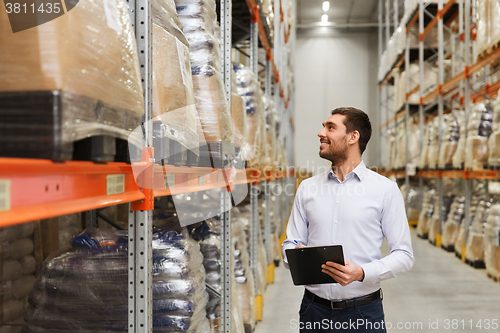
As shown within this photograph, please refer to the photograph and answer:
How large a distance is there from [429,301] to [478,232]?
2066 mm

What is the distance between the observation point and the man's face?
2461 mm

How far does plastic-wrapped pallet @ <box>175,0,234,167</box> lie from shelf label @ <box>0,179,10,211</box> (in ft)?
5.36

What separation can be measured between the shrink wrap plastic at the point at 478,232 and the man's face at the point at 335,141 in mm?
5285

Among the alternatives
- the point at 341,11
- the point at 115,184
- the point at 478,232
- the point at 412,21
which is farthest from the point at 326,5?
the point at 115,184

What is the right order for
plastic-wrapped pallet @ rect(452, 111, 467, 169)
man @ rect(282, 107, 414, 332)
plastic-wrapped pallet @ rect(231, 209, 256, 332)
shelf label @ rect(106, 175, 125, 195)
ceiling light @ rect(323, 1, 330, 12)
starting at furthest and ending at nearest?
ceiling light @ rect(323, 1, 330, 12)
plastic-wrapped pallet @ rect(452, 111, 467, 169)
plastic-wrapped pallet @ rect(231, 209, 256, 332)
man @ rect(282, 107, 414, 332)
shelf label @ rect(106, 175, 125, 195)

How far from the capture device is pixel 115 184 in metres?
1.19

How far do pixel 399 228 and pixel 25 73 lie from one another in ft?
6.37

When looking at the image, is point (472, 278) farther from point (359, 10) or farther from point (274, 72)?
point (359, 10)

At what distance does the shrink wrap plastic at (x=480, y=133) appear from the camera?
6.70 meters

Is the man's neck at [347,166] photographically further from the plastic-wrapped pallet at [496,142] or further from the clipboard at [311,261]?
the plastic-wrapped pallet at [496,142]

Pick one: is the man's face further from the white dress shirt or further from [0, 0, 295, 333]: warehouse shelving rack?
[0, 0, 295, 333]: warehouse shelving rack

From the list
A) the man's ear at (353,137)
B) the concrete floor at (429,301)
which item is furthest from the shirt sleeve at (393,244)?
the concrete floor at (429,301)

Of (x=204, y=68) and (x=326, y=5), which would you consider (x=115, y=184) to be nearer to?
(x=204, y=68)

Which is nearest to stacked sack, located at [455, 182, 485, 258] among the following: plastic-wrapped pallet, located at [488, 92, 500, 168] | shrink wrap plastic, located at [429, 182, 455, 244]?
shrink wrap plastic, located at [429, 182, 455, 244]
